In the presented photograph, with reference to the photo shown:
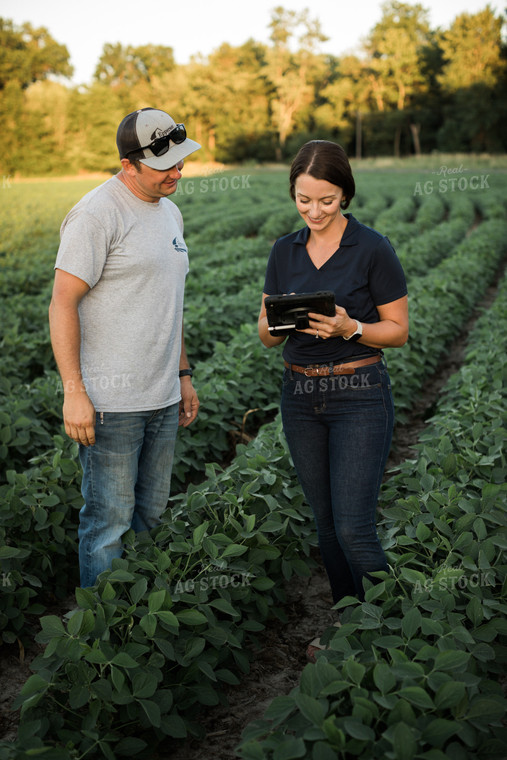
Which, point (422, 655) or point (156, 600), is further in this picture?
point (156, 600)

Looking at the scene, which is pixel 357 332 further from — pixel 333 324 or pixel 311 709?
pixel 311 709

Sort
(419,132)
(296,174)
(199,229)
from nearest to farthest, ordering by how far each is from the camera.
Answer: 1. (296,174)
2. (199,229)
3. (419,132)

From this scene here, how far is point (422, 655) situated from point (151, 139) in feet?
6.29

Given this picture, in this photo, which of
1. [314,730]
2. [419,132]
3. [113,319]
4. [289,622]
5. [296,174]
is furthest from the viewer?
[419,132]

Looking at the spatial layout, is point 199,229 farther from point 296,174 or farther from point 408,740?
point 408,740

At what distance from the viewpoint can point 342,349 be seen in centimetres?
218

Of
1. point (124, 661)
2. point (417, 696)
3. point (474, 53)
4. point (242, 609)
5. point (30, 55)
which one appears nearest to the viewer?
point (417, 696)

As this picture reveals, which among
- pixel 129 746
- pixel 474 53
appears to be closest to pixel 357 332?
pixel 129 746

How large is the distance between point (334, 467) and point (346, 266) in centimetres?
70

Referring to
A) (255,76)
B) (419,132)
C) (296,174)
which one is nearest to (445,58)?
(419,132)

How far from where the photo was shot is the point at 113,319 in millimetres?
2326

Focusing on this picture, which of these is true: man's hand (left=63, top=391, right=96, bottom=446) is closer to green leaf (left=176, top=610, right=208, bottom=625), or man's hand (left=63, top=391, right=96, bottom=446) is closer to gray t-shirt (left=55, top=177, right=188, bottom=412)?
gray t-shirt (left=55, top=177, right=188, bottom=412)

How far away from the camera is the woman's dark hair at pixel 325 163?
2.07m

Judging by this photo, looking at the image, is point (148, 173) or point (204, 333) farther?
point (204, 333)
